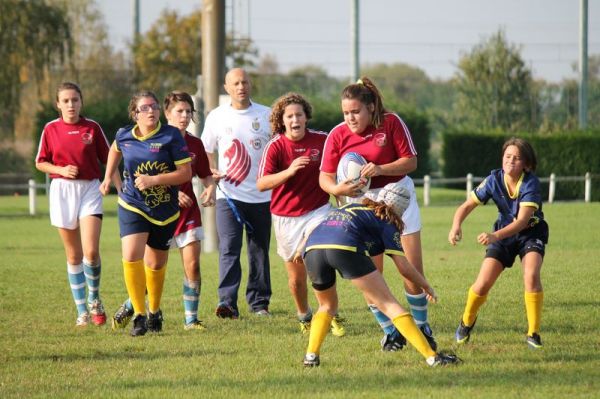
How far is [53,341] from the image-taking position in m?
9.74

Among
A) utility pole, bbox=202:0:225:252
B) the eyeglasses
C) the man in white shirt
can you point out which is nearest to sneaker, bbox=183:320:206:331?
the man in white shirt

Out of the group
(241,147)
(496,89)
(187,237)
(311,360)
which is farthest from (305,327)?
(496,89)

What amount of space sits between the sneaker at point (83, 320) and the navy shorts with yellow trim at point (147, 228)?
44.2 inches

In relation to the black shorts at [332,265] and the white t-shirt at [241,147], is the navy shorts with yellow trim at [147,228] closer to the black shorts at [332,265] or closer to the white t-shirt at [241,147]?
the white t-shirt at [241,147]

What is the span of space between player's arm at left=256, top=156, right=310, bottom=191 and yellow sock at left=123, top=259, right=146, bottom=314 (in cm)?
132

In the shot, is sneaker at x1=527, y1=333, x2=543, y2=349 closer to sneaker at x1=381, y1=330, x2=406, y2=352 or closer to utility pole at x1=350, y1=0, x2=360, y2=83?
sneaker at x1=381, y1=330, x2=406, y2=352

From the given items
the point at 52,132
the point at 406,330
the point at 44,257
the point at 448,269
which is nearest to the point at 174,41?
the point at 44,257

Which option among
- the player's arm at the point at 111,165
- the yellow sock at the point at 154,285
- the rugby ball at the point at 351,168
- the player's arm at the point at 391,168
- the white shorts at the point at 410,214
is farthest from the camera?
the yellow sock at the point at 154,285

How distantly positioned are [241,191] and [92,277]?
1732mm

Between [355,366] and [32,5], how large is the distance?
39995 millimetres

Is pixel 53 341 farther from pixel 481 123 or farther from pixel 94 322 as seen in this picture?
pixel 481 123

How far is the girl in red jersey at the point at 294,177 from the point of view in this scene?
32.2 feet

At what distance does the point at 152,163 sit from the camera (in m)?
9.84

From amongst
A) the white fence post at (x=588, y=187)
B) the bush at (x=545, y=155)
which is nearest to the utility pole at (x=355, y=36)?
the bush at (x=545, y=155)
